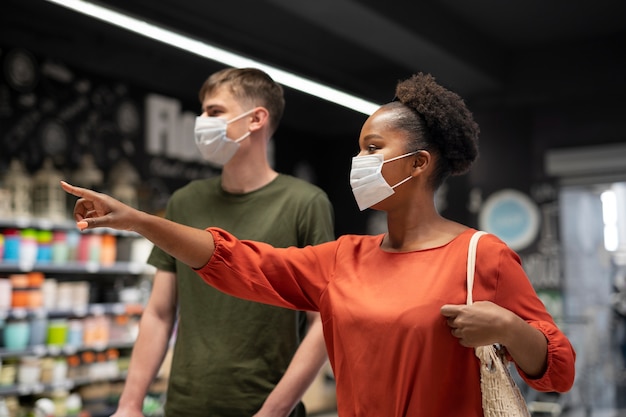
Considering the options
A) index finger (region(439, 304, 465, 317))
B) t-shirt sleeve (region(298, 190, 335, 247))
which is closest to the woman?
index finger (region(439, 304, 465, 317))

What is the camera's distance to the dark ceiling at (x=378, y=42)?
729cm

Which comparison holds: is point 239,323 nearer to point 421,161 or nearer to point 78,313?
point 421,161

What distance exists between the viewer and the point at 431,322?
64.1 inches

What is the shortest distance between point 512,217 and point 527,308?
28.4 feet

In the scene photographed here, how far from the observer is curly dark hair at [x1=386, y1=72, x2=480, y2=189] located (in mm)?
1850

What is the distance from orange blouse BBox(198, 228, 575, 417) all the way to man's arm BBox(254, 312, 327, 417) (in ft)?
1.12

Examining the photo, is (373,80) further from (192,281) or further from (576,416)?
(192,281)

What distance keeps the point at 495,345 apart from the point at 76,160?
21.7ft

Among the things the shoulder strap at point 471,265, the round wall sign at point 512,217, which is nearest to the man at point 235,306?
the shoulder strap at point 471,265

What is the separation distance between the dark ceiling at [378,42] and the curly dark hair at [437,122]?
436 centimetres

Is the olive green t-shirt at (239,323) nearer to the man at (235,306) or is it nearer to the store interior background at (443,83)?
the man at (235,306)

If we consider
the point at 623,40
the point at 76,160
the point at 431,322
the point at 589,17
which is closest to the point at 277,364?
the point at 431,322

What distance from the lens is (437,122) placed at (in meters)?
1.85

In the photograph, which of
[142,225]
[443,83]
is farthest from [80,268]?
[142,225]
